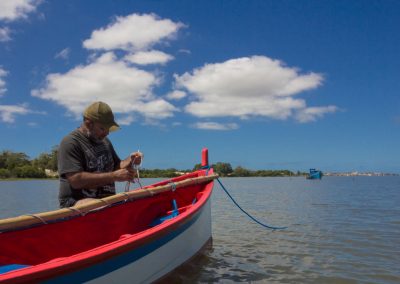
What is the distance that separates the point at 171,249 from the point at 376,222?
30.4 ft

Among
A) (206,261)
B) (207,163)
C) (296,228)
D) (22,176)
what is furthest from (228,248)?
(22,176)

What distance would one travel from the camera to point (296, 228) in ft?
35.8

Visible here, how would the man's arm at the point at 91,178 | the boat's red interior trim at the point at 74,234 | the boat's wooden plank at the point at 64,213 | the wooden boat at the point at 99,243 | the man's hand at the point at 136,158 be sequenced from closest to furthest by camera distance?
1. the wooden boat at the point at 99,243
2. the boat's wooden plank at the point at 64,213
3. the boat's red interior trim at the point at 74,234
4. the man's arm at the point at 91,178
5. the man's hand at the point at 136,158

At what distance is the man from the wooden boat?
273 mm

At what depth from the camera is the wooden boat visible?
3082 mm

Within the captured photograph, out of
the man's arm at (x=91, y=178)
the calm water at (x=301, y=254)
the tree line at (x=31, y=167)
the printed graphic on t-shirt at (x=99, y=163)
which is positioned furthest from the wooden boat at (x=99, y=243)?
the tree line at (x=31, y=167)

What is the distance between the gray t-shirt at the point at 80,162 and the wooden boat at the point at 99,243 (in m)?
0.35

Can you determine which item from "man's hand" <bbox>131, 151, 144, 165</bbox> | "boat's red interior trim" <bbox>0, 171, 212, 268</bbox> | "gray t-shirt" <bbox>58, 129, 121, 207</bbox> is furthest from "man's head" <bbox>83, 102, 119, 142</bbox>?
"boat's red interior trim" <bbox>0, 171, 212, 268</bbox>

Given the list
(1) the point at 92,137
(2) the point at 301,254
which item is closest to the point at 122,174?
(1) the point at 92,137

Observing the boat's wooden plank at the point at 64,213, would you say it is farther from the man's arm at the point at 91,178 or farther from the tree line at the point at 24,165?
the tree line at the point at 24,165

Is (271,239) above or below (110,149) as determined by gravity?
below

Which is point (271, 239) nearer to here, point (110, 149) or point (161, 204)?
point (161, 204)

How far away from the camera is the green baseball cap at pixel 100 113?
→ 4.59 m

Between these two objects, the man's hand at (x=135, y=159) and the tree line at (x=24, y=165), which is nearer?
the man's hand at (x=135, y=159)
